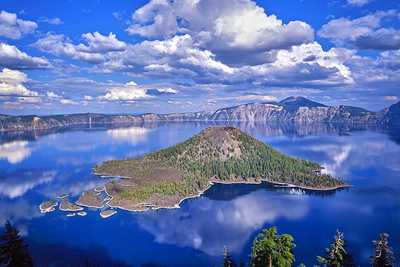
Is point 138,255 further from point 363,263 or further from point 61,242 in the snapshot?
point 363,263

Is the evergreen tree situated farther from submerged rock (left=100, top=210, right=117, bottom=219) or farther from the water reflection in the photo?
submerged rock (left=100, top=210, right=117, bottom=219)

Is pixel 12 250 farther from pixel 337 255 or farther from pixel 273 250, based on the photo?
pixel 337 255

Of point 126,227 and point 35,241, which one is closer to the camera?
point 35,241

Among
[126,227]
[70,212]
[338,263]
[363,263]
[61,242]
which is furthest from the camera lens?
[70,212]

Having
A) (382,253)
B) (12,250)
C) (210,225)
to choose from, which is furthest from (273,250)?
(210,225)

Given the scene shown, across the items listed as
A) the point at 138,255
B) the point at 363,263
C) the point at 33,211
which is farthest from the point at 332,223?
the point at 33,211

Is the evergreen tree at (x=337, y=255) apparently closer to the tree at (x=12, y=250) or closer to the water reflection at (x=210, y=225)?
the tree at (x=12, y=250)

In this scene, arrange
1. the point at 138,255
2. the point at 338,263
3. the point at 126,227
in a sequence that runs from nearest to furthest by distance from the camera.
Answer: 1. the point at 338,263
2. the point at 138,255
3. the point at 126,227

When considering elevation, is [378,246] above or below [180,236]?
above
